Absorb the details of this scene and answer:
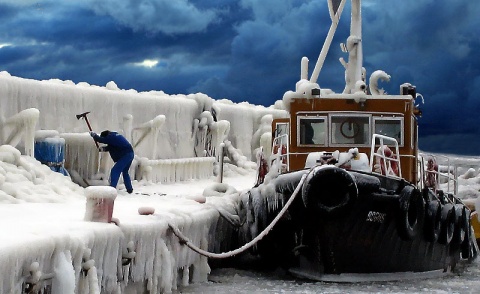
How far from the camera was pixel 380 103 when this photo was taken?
13922 mm

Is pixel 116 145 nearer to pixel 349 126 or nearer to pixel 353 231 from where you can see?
pixel 349 126

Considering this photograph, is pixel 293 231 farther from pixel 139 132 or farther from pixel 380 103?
pixel 139 132

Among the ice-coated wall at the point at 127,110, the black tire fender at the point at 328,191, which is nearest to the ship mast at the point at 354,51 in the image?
the black tire fender at the point at 328,191

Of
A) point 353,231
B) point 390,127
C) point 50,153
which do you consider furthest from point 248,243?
point 50,153

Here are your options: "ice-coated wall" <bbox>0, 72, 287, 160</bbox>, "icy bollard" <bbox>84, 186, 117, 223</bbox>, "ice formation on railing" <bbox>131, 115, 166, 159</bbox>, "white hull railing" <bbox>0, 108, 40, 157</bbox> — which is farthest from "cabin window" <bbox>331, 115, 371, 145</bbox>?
"ice formation on railing" <bbox>131, 115, 166, 159</bbox>

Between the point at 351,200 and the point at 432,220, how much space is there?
213cm

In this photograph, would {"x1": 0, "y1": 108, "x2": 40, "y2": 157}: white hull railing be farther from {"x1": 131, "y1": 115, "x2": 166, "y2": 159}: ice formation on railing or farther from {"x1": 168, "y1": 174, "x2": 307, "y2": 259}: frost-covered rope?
{"x1": 168, "y1": 174, "x2": 307, "y2": 259}: frost-covered rope

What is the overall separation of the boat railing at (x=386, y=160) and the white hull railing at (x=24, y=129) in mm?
7277

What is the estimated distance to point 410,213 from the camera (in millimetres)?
12461

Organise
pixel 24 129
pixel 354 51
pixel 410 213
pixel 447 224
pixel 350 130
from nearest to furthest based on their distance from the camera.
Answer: pixel 410 213
pixel 350 130
pixel 447 224
pixel 354 51
pixel 24 129

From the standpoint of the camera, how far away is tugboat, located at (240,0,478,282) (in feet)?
38.3

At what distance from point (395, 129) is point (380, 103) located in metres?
0.50

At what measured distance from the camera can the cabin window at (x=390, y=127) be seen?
13.8m

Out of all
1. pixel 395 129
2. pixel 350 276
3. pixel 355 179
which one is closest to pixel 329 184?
pixel 355 179
